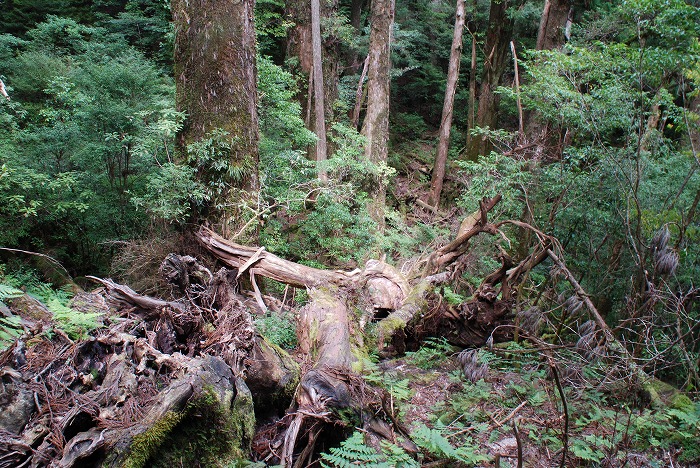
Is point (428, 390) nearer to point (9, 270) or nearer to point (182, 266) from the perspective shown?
point (182, 266)

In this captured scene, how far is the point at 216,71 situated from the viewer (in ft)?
23.2

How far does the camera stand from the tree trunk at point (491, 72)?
15531 millimetres

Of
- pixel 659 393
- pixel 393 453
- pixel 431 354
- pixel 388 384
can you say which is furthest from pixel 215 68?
pixel 659 393

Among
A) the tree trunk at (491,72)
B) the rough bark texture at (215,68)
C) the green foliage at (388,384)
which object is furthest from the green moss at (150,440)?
the tree trunk at (491,72)

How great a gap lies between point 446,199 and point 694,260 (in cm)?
956

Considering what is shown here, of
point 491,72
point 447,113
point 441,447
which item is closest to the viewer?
point 441,447

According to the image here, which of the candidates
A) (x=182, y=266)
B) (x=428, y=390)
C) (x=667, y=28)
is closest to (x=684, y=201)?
(x=667, y=28)

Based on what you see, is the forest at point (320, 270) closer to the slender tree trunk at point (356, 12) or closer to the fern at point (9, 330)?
the fern at point (9, 330)

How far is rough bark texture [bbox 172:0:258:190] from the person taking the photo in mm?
7020

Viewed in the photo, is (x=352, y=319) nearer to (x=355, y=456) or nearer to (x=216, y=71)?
(x=355, y=456)

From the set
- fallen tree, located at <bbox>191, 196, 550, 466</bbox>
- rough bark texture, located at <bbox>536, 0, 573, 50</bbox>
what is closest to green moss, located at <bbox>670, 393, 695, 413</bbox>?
fallen tree, located at <bbox>191, 196, 550, 466</bbox>

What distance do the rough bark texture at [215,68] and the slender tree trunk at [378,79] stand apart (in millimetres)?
5147

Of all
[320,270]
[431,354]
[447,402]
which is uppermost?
[320,270]

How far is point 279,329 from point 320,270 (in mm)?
1498
